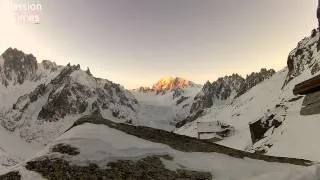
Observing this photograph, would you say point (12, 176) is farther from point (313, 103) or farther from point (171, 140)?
point (313, 103)

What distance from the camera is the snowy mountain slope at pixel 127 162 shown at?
395 inches

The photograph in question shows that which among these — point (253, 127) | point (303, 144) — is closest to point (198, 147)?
point (303, 144)

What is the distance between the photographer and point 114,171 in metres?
10.5

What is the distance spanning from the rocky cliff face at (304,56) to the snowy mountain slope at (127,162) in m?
63.1

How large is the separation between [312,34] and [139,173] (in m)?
95.5

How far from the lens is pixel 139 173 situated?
10.7 metres

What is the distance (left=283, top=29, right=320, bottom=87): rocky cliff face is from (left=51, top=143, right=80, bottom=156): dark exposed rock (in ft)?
215

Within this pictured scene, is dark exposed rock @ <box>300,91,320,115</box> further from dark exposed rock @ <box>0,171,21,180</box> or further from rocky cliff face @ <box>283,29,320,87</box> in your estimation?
rocky cliff face @ <box>283,29,320,87</box>

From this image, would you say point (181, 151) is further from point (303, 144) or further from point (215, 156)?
point (303, 144)

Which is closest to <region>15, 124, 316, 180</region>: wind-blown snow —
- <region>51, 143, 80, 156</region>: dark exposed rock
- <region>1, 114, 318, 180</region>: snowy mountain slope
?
<region>1, 114, 318, 180</region>: snowy mountain slope

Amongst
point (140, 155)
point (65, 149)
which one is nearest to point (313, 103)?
point (140, 155)

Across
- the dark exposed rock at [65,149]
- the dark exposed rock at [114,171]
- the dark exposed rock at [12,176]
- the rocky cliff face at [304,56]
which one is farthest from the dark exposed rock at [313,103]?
the rocky cliff face at [304,56]

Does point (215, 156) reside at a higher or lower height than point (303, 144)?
higher

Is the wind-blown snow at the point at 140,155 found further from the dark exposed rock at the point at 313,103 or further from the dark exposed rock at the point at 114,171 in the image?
the dark exposed rock at the point at 313,103
